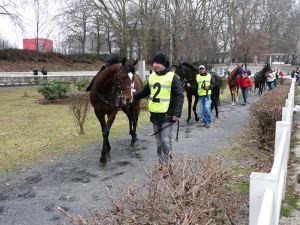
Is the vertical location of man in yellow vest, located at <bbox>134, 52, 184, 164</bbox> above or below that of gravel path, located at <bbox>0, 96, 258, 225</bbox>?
above

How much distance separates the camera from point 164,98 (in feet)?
18.8

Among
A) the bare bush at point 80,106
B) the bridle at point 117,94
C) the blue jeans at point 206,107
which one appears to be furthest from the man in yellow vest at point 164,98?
the blue jeans at point 206,107

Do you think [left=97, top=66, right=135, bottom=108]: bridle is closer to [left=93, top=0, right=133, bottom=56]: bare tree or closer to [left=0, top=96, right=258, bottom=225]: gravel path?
[left=0, top=96, right=258, bottom=225]: gravel path

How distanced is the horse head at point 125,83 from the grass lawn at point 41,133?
2.47m

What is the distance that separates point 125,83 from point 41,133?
17.1 feet

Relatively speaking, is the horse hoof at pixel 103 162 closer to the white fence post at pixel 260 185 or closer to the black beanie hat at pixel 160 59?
the black beanie hat at pixel 160 59

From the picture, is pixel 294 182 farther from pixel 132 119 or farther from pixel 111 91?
pixel 132 119

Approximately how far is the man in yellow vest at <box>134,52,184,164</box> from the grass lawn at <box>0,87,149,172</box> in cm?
329

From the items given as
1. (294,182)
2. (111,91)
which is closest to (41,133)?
(111,91)

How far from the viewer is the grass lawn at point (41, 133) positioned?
820 cm

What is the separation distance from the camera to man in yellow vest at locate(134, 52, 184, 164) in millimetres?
5660

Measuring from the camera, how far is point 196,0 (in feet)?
104

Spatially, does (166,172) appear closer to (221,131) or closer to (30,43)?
(221,131)

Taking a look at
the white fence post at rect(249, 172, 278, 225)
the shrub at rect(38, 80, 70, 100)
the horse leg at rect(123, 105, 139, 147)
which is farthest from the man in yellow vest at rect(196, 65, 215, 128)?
the shrub at rect(38, 80, 70, 100)
